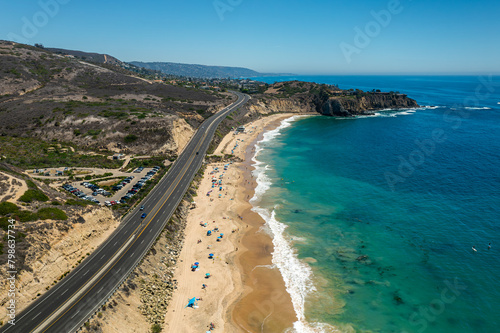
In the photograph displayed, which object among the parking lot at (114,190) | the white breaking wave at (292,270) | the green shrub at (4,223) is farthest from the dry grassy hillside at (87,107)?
the green shrub at (4,223)

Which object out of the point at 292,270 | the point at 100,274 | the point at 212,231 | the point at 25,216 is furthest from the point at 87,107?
the point at 292,270

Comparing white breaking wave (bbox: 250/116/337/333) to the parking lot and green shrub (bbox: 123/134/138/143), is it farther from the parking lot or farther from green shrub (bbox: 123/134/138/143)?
green shrub (bbox: 123/134/138/143)

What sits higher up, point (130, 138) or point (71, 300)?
point (130, 138)

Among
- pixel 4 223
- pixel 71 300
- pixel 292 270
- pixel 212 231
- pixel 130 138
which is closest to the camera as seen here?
pixel 71 300

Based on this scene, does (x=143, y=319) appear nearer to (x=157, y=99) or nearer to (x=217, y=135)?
(x=217, y=135)

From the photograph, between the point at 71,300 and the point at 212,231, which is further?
the point at 212,231

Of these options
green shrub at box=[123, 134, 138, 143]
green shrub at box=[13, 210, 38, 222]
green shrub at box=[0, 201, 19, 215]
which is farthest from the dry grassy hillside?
green shrub at box=[0, 201, 19, 215]

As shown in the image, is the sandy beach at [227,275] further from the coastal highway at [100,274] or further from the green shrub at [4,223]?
the green shrub at [4,223]

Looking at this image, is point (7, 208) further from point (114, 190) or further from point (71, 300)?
point (114, 190)
